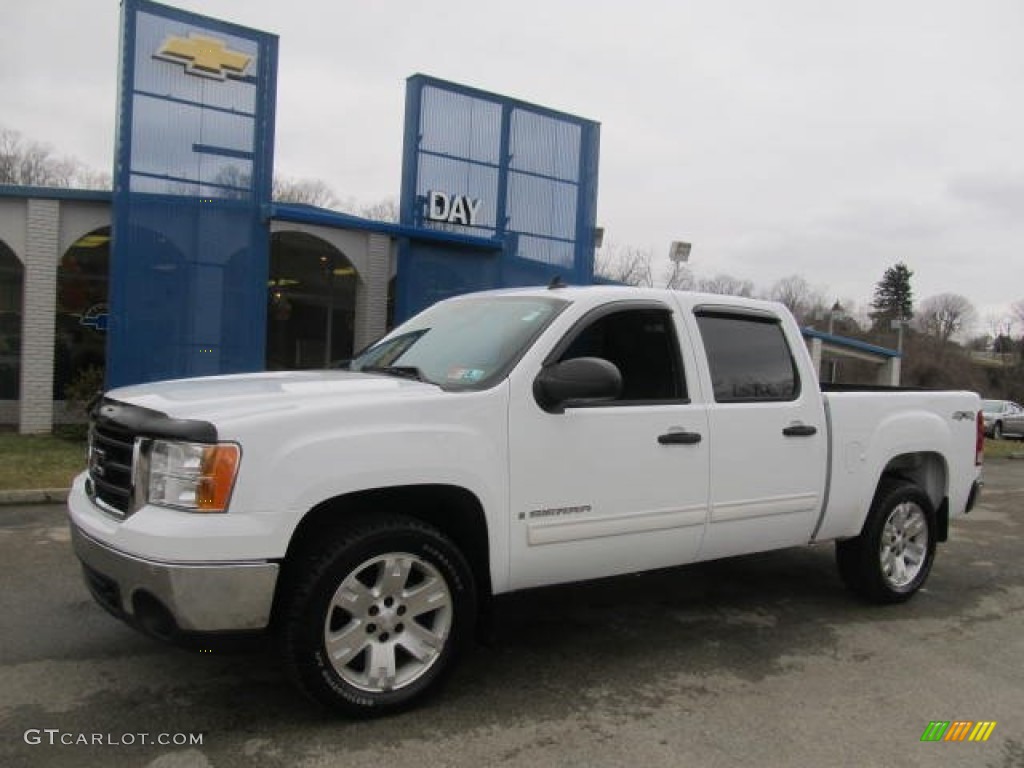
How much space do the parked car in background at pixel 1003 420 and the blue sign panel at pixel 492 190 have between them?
23019 millimetres

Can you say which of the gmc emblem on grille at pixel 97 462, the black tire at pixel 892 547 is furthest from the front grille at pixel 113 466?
the black tire at pixel 892 547

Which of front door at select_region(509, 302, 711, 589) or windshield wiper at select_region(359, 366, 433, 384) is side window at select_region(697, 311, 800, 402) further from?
windshield wiper at select_region(359, 366, 433, 384)

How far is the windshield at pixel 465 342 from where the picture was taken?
13.0 ft

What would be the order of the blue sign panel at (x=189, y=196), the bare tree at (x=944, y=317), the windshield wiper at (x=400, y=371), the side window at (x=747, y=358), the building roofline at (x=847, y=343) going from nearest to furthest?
the windshield wiper at (x=400, y=371) → the side window at (x=747, y=358) → the blue sign panel at (x=189, y=196) → the building roofline at (x=847, y=343) → the bare tree at (x=944, y=317)

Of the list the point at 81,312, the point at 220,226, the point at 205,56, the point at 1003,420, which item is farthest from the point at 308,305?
the point at 1003,420

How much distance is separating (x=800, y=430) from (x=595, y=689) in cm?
195

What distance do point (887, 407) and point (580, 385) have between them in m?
2.74

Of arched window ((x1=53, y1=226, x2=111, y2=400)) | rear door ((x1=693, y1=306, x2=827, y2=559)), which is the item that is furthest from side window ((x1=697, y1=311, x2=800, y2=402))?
arched window ((x1=53, y1=226, x2=111, y2=400))

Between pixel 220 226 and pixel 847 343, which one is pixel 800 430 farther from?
pixel 847 343

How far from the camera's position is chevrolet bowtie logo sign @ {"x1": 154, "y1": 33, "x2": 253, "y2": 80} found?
12.3m

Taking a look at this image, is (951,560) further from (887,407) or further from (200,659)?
(200,659)

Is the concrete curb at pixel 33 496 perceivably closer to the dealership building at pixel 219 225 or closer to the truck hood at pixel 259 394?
the dealership building at pixel 219 225

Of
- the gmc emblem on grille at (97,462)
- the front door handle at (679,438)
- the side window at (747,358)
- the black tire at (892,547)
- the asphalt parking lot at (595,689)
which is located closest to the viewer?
the asphalt parking lot at (595,689)

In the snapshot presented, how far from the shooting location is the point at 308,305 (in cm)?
1770
